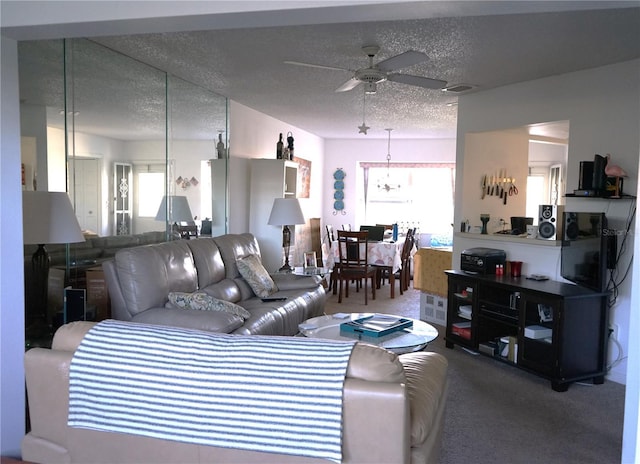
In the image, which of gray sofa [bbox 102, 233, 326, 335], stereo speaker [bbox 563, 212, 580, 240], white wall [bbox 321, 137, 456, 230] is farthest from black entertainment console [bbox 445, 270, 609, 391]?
white wall [bbox 321, 137, 456, 230]

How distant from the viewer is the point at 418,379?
6.56 ft

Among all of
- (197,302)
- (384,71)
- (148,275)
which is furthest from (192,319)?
(384,71)

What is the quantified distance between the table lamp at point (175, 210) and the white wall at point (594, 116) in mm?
3156

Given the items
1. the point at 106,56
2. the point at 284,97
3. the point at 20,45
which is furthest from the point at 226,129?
the point at 20,45

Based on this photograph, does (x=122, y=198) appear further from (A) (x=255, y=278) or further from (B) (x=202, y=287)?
(A) (x=255, y=278)

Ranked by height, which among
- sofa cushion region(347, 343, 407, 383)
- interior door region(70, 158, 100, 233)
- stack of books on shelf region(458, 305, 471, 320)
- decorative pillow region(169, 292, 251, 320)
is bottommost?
stack of books on shelf region(458, 305, 471, 320)

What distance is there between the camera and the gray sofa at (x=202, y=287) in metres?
3.16

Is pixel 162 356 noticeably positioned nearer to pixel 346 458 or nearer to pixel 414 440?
pixel 346 458

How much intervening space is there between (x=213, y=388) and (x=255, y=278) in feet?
9.10

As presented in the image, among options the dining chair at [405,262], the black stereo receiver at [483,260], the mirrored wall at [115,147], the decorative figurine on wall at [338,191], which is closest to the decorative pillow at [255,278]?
the mirrored wall at [115,147]

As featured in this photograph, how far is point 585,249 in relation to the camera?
12.1 feet

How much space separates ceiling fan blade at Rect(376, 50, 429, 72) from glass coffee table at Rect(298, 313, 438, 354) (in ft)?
5.82

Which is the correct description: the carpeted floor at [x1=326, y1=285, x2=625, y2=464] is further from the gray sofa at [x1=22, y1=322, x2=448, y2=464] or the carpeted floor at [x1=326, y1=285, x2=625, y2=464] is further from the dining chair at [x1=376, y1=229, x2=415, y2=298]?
the dining chair at [x1=376, y1=229, x2=415, y2=298]

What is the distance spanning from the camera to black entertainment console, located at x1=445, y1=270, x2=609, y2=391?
3619 millimetres
